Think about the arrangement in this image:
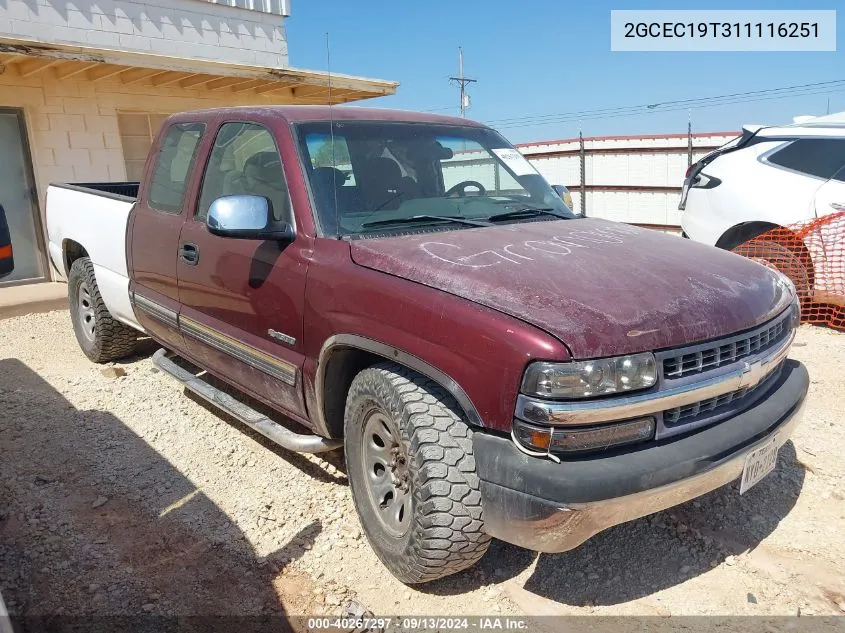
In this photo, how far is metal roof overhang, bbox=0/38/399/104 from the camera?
25.0ft

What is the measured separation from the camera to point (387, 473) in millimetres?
2865

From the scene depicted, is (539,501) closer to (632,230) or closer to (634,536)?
(634,536)

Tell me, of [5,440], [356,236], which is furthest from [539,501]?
[5,440]

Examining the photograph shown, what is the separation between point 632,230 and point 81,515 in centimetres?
313

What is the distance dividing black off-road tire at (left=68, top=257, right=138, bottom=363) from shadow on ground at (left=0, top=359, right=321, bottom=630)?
1.26 m

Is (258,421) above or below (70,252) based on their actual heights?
below

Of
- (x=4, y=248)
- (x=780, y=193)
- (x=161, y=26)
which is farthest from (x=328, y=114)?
(x=161, y=26)

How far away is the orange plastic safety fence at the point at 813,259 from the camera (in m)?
6.27

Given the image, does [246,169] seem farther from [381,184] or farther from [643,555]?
[643,555]

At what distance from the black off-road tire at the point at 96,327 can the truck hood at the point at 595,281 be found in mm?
3359

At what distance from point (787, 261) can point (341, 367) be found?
16.9ft

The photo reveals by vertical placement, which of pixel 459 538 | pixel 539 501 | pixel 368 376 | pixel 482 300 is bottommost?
pixel 459 538

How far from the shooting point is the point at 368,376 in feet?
9.18

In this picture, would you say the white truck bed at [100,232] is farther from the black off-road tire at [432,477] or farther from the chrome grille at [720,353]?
the chrome grille at [720,353]
